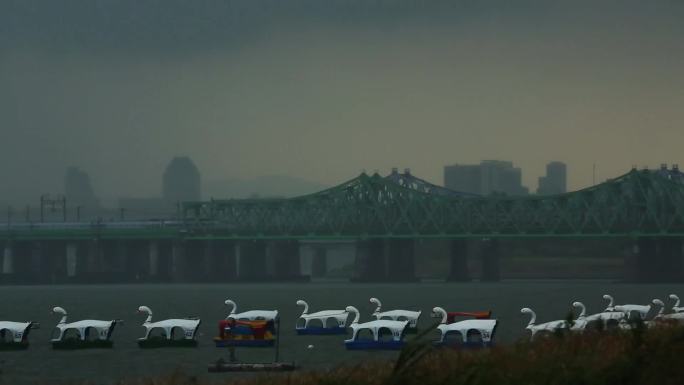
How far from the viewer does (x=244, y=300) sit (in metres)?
155

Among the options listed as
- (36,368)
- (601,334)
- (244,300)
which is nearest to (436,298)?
(244,300)

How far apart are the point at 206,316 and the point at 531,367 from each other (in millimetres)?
92023

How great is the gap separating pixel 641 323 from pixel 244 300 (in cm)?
12555

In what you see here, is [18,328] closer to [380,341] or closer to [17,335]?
[17,335]

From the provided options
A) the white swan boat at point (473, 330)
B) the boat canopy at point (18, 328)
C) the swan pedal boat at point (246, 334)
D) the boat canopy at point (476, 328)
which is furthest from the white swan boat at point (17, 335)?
the boat canopy at point (476, 328)

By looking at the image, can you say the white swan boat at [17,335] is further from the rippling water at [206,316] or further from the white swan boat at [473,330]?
the white swan boat at [473,330]

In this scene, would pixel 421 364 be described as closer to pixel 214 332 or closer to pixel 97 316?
pixel 214 332

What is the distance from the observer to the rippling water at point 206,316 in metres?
65.9

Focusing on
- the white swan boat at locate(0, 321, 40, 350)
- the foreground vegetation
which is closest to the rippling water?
the white swan boat at locate(0, 321, 40, 350)

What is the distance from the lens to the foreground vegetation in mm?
27109

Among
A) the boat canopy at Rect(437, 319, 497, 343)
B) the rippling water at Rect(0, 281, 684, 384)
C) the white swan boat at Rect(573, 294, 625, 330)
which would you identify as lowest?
the rippling water at Rect(0, 281, 684, 384)

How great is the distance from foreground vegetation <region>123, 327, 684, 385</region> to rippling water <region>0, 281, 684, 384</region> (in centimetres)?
809

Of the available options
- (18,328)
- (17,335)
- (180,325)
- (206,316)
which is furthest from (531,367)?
(206,316)

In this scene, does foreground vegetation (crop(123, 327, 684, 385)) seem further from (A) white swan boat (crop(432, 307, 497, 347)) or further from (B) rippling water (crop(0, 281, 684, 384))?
(A) white swan boat (crop(432, 307, 497, 347))
